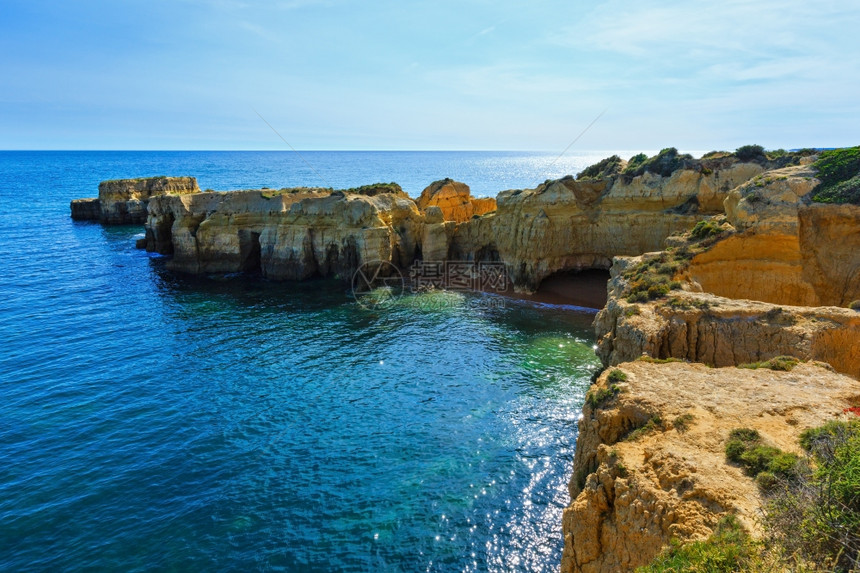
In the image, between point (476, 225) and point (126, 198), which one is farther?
point (126, 198)

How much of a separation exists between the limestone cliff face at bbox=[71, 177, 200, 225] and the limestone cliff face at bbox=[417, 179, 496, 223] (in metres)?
54.8

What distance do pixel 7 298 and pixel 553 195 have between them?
5422 cm

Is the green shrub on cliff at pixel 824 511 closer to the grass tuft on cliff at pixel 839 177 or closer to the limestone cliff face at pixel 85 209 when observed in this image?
the grass tuft on cliff at pixel 839 177

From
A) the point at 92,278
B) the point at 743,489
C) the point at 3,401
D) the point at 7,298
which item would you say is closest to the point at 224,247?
the point at 92,278

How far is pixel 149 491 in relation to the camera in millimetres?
20766

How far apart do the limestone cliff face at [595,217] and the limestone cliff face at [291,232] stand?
39.0ft

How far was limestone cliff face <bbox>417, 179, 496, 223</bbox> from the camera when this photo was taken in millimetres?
63906

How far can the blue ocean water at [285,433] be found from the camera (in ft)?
59.2

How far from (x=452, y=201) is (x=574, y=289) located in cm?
2261

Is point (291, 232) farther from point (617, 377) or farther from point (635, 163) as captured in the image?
point (617, 377)

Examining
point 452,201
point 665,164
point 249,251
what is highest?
point 665,164

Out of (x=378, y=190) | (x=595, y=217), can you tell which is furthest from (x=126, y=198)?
(x=595, y=217)

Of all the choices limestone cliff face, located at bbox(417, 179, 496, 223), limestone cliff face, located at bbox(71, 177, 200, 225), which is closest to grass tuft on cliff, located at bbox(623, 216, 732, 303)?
limestone cliff face, located at bbox(417, 179, 496, 223)

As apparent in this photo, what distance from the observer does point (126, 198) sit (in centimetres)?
9475
